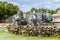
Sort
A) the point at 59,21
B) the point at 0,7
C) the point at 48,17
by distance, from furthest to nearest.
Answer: the point at 0,7, the point at 59,21, the point at 48,17

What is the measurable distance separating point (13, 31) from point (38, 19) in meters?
1.97

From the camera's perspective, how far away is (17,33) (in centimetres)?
1411

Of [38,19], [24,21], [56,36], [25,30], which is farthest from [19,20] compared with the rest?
[56,36]

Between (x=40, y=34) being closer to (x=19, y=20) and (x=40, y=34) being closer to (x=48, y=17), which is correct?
(x=19, y=20)

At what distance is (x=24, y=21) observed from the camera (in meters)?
16.1

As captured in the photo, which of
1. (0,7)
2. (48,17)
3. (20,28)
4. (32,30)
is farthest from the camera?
(0,7)

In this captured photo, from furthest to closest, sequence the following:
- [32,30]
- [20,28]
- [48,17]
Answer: [48,17] → [20,28] → [32,30]

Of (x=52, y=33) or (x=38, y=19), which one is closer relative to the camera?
(x=52, y=33)

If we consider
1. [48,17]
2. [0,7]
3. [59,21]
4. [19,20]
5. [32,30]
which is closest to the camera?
[32,30]

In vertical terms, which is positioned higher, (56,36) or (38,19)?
(38,19)

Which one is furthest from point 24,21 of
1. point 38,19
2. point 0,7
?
point 0,7

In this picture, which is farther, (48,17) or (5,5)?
(5,5)

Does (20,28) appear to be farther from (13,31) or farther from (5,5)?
(5,5)

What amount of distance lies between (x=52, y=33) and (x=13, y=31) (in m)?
3.05
